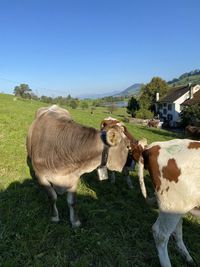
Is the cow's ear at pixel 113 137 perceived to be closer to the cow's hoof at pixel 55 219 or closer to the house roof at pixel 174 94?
the cow's hoof at pixel 55 219

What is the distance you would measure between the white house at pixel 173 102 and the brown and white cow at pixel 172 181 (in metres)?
56.4

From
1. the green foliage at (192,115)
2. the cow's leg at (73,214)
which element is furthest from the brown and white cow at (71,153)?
the green foliage at (192,115)

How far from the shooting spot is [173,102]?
63906 mm

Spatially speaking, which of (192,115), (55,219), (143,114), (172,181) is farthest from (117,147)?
(143,114)

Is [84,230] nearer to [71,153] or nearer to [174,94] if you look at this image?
[71,153]

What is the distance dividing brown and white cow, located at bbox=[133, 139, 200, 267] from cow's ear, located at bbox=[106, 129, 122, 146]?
20.5 inches

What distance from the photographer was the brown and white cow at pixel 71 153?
5109 millimetres

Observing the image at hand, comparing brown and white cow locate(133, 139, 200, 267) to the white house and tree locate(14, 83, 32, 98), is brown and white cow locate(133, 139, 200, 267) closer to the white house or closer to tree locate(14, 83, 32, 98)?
the white house

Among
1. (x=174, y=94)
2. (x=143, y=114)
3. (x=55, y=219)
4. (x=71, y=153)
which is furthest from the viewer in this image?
(x=174, y=94)

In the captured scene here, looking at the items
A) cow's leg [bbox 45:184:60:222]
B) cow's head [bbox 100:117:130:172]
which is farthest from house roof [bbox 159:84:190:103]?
cow's head [bbox 100:117:130:172]

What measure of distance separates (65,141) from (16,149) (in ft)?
16.4

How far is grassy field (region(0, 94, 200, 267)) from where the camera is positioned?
4.94 m

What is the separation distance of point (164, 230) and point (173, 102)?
61.6m

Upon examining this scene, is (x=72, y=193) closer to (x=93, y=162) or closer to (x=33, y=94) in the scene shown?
(x=93, y=162)
